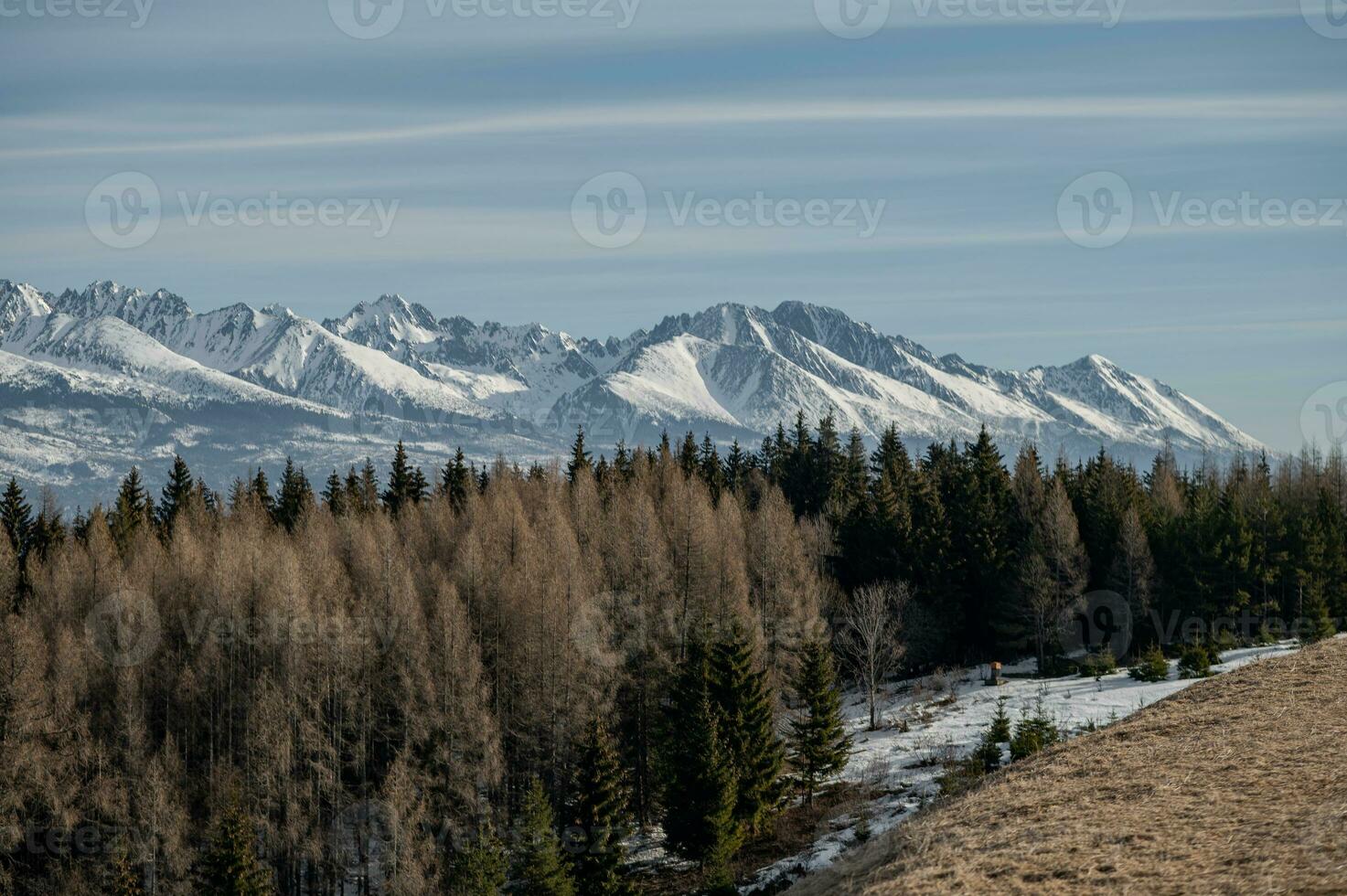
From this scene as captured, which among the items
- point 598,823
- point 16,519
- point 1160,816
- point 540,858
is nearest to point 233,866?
point 540,858

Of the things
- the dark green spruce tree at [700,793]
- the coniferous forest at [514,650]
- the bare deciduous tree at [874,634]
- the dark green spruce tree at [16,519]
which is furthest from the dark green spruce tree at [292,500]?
the dark green spruce tree at [700,793]

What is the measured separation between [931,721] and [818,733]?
31.3 feet

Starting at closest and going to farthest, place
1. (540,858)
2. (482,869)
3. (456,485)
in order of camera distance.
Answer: (540,858), (482,869), (456,485)

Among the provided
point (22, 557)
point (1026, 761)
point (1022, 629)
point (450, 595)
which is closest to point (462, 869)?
point (450, 595)

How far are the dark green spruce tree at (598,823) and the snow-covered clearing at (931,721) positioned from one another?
514 cm

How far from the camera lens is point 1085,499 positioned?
288 ft

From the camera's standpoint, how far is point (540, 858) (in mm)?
41062

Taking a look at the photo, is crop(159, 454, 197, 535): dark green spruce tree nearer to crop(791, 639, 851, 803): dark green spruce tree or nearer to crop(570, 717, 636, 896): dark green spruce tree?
crop(570, 717, 636, 896): dark green spruce tree

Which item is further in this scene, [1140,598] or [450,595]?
[1140,598]

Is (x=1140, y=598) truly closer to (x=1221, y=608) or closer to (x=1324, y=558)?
(x=1221, y=608)

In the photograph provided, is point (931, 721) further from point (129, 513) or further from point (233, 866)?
Answer: point (129, 513)

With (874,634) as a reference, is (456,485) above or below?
above

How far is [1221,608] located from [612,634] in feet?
142

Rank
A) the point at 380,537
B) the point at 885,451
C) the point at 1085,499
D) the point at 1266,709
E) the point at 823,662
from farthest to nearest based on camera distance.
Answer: the point at 885,451
the point at 1085,499
the point at 380,537
the point at 823,662
the point at 1266,709
